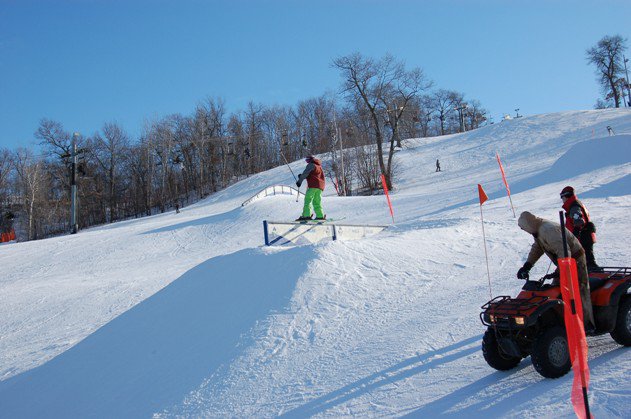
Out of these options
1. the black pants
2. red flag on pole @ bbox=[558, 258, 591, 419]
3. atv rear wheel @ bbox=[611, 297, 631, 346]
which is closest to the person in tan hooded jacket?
atv rear wheel @ bbox=[611, 297, 631, 346]

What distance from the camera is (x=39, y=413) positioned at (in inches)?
291

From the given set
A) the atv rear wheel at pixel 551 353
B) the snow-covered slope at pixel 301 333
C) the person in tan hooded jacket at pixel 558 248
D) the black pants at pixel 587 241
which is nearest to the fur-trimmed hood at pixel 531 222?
the person in tan hooded jacket at pixel 558 248

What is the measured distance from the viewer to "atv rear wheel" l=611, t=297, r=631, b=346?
5258mm

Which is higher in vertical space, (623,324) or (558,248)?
(558,248)

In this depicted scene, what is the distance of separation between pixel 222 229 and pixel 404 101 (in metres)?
26.9

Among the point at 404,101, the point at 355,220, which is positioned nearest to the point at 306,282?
the point at 355,220

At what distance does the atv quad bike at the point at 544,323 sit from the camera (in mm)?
4758

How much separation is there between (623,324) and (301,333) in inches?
177

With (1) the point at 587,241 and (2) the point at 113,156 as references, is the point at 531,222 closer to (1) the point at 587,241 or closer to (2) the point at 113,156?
(1) the point at 587,241

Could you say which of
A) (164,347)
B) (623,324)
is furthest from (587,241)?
(164,347)

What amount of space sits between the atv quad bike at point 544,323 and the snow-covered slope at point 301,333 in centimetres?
23

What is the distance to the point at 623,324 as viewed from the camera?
527 centimetres

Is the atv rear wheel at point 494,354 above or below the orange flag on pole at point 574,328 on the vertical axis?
below

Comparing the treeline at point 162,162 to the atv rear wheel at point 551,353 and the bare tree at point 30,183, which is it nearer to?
the bare tree at point 30,183
